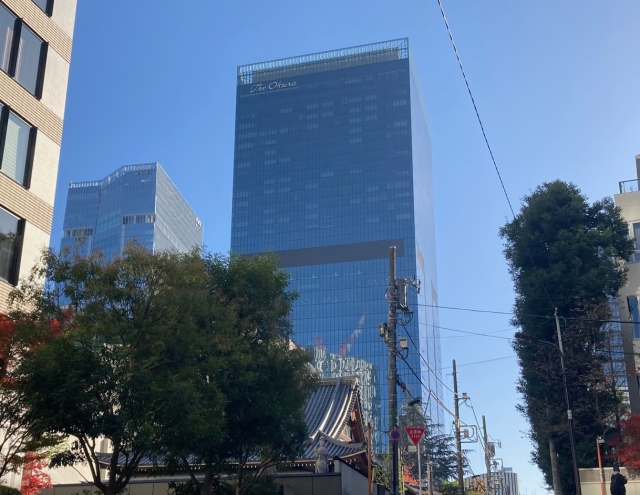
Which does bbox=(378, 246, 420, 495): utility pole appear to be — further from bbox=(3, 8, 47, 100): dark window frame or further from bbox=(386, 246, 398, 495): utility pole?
bbox=(3, 8, 47, 100): dark window frame

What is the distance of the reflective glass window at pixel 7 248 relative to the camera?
2352cm

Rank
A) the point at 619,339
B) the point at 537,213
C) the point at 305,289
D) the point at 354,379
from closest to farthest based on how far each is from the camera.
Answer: the point at 354,379 → the point at 619,339 → the point at 537,213 → the point at 305,289

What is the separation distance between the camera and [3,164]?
2394cm

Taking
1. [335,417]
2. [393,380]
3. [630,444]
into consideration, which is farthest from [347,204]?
[393,380]

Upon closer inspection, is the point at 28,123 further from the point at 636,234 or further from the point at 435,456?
the point at 435,456

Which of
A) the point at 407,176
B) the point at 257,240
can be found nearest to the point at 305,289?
the point at 257,240

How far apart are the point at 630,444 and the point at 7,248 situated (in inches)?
1157

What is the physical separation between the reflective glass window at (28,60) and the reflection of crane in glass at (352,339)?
14321 cm

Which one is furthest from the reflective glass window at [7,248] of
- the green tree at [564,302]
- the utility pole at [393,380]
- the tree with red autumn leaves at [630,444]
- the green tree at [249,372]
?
the green tree at [564,302]

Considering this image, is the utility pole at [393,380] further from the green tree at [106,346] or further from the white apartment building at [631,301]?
the white apartment building at [631,301]

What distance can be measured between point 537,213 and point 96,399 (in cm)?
3676

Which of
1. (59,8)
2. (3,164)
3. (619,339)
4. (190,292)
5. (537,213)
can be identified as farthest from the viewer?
(537,213)

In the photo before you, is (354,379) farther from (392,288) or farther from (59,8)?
(59,8)

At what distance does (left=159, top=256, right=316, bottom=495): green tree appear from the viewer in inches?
795
